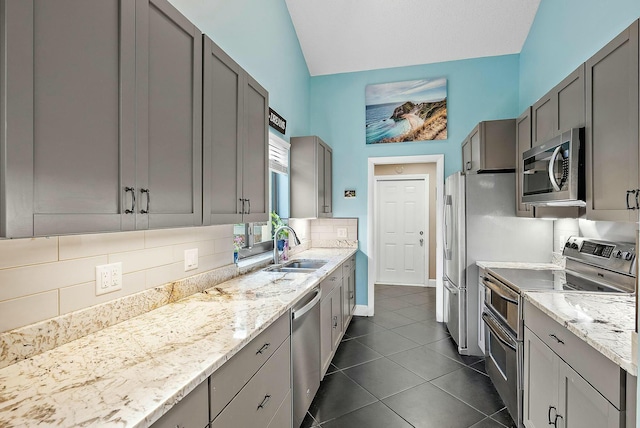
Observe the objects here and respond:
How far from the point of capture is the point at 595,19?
2.46 metres

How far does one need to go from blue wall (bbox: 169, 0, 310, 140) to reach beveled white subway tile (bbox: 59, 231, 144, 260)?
1.34 meters

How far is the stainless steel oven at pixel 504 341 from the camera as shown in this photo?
2.05m

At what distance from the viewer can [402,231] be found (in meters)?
5.98

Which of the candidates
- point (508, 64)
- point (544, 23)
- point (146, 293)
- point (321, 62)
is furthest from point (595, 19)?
point (146, 293)

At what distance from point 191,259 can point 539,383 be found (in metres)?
2.11

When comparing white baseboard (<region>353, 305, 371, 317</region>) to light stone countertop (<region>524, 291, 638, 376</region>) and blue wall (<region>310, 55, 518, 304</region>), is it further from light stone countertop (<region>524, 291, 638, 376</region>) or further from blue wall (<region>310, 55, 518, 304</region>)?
light stone countertop (<region>524, 291, 638, 376</region>)

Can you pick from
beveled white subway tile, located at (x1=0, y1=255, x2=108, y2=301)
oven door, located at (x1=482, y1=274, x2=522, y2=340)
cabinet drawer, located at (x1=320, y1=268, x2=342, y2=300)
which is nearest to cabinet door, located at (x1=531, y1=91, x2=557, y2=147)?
oven door, located at (x1=482, y1=274, x2=522, y2=340)

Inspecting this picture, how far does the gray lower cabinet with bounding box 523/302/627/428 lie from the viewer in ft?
3.86

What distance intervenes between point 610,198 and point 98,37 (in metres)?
2.36

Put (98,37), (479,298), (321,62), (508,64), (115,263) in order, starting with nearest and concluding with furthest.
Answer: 1. (98,37)
2. (115,263)
3. (479,298)
4. (508,64)
5. (321,62)

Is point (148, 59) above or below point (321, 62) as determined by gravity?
below

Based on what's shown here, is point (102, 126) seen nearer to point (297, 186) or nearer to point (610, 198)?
point (610, 198)

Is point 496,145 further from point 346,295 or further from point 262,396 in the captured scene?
point 262,396

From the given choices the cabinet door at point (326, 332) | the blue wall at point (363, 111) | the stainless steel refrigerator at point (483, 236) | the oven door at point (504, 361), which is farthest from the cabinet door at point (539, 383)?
the blue wall at point (363, 111)
